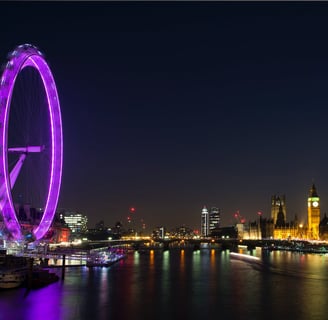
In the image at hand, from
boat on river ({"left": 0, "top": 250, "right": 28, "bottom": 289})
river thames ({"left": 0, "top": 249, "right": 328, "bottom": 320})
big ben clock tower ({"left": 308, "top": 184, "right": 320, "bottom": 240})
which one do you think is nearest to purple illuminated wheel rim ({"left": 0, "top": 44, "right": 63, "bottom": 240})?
boat on river ({"left": 0, "top": 250, "right": 28, "bottom": 289})

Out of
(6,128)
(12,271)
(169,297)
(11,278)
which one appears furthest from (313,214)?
(6,128)

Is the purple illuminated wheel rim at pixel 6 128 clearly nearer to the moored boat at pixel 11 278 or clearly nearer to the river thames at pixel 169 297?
→ the moored boat at pixel 11 278

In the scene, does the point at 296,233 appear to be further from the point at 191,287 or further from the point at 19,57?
the point at 19,57

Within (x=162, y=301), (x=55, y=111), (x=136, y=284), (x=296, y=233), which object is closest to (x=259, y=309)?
(x=162, y=301)

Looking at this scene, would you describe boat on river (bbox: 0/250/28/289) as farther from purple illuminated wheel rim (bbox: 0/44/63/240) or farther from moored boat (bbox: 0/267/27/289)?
purple illuminated wheel rim (bbox: 0/44/63/240)

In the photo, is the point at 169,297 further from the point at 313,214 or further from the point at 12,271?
the point at 313,214
